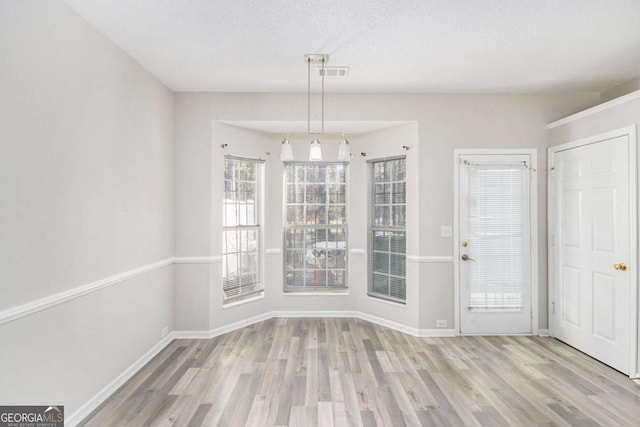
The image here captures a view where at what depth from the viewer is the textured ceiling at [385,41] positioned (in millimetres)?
2264

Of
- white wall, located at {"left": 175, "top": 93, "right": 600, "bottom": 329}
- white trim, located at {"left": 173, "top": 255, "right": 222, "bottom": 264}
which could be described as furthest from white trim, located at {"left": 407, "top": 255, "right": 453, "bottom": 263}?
white trim, located at {"left": 173, "top": 255, "right": 222, "bottom": 264}

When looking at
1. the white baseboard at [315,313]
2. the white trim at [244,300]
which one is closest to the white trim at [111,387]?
the white trim at [244,300]

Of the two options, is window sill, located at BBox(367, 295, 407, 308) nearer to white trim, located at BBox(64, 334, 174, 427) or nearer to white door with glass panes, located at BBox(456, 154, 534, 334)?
white door with glass panes, located at BBox(456, 154, 534, 334)

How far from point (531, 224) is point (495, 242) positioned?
45cm

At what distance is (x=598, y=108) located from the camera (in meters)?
3.20

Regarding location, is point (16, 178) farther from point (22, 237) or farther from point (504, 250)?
point (504, 250)

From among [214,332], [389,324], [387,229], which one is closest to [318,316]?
[389,324]

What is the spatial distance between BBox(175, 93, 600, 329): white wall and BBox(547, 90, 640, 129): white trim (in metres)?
0.20

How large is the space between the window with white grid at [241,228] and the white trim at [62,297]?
1091 mm

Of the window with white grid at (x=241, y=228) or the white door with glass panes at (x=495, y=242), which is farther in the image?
the window with white grid at (x=241, y=228)

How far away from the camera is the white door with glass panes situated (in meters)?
3.85

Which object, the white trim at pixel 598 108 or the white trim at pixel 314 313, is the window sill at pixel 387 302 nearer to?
the white trim at pixel 314 313

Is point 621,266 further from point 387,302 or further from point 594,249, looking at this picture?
point 387,302

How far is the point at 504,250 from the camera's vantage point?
386 cm
